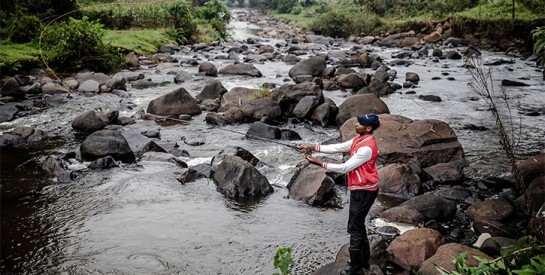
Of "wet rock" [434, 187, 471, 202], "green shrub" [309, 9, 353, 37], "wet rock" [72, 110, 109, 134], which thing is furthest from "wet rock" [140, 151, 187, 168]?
"green shrub" [309, 9, 353, 37]

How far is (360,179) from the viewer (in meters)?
5.84

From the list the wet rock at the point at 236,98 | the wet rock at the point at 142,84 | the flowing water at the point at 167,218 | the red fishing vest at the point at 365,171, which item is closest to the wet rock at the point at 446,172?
the flowing water at the point at 167,218

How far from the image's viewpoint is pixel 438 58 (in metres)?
27.0

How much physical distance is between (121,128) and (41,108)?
4083mm

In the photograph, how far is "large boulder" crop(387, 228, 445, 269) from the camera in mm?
6444

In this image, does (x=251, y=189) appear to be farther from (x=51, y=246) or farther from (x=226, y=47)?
(x=226, y=47)

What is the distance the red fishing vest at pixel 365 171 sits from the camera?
5788 millimetres

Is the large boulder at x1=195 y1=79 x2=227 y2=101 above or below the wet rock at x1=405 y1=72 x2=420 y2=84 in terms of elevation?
above

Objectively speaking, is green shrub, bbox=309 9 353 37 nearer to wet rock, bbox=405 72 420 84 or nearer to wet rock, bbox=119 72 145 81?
wet rock, bbox=405 72 420 84

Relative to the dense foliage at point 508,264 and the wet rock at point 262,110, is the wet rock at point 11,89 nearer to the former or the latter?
the wet rock at point 262,110

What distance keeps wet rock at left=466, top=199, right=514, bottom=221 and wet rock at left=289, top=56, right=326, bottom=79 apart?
1351 centimetres

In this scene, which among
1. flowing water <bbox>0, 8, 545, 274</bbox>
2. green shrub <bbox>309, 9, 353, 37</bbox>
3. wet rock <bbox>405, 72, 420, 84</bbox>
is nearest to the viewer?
flowing water <bbox>0, 8, 545, 274</bbox>

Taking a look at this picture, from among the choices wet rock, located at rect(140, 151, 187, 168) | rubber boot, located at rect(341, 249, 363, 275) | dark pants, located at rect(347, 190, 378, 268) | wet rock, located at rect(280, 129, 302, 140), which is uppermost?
dark pants, located at rect(347, 190, 378, 268)

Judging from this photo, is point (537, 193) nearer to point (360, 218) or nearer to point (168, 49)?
point (360, 218)
